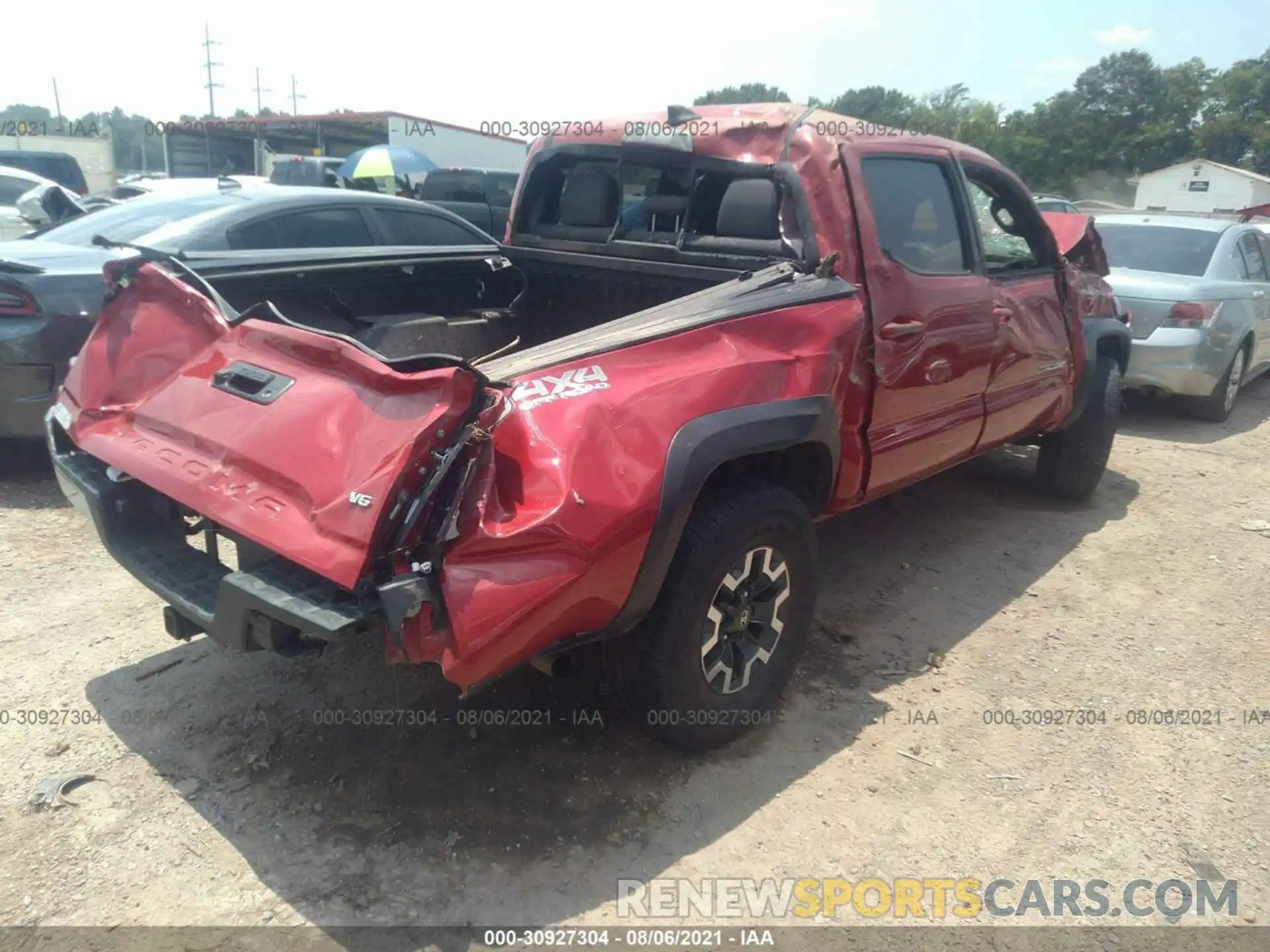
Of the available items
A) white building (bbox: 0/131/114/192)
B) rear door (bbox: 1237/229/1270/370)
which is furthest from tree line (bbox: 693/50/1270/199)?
rear door (bbox: 1237/229/1270/370)

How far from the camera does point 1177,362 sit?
7.18 meters

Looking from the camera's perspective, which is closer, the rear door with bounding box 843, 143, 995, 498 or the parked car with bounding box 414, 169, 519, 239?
the rear door with bounding box 843, 143, 995, 498

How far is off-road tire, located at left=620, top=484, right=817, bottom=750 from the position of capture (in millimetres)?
2736

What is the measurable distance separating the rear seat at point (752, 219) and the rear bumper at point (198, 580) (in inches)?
78.1

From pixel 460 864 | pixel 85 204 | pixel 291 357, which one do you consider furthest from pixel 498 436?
pixel 85 204

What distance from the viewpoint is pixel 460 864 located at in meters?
2.54

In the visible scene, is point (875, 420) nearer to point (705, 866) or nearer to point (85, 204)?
point (705, 866)

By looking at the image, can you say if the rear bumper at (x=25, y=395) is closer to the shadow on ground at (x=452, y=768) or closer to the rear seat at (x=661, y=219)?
the shadow on ground at (x=452, y=768)

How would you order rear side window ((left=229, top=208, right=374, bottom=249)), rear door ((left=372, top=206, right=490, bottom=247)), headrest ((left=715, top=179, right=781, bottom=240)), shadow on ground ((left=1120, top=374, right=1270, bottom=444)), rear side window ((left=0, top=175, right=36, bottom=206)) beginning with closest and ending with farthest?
1. headrest ((left=715, top=179, right=781, bottom=240))
2. rear side window ((left=229, top=208, right=374, bottom=249))
3. rear door ((left=372, top=206, right=490, bottom=247))
4. shadow on ground ((left=1120, top=374, right=1270, bottom=444))
5. rear side window ((left=0, top=175, right=36, bottom=206))

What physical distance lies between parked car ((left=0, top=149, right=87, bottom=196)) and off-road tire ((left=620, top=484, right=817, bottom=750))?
16203mm

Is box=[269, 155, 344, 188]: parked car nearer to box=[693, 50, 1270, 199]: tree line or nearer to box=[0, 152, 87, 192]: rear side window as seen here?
box=[0, 152, 87, 192]: rear side window

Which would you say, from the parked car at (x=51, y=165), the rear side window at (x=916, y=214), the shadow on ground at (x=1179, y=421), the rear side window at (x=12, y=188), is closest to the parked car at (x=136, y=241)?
the rear side window at (x=916, y=214)

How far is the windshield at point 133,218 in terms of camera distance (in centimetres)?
556

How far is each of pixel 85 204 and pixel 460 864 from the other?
868 centimetres
